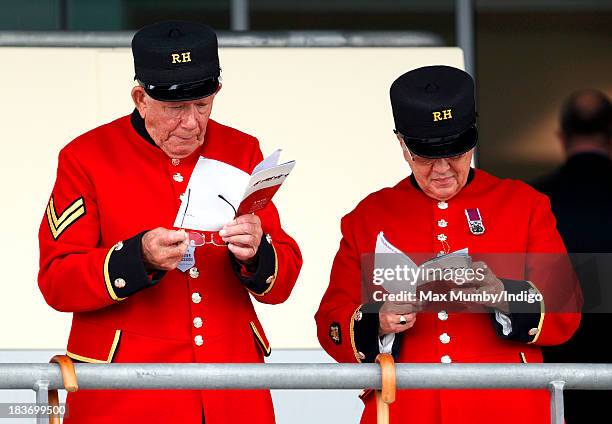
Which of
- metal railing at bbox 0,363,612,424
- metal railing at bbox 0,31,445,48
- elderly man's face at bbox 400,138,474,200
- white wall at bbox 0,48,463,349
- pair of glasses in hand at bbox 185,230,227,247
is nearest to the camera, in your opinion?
metal railing at bbox 0,363,612,424

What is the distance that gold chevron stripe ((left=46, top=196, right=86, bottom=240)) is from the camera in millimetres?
3615

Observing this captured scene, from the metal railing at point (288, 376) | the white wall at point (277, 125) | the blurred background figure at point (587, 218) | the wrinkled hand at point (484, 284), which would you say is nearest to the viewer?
the metal railing at point (288, 376)

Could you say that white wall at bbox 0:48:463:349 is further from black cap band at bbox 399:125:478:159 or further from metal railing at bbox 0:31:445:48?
black cap band at bbox 399:125:478:159

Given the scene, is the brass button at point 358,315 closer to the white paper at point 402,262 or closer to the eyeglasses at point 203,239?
the white paper at point 402,262

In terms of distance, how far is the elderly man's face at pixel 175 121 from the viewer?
3637 millimetres

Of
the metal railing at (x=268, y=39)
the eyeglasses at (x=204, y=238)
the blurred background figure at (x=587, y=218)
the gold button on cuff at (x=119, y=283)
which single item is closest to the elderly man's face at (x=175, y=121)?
the eyeglasses at (x=204, y=238)

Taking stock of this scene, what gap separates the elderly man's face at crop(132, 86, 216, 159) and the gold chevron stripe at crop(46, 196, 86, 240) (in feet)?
0.80

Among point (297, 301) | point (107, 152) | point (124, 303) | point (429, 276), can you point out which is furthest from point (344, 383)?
point (297, 301)

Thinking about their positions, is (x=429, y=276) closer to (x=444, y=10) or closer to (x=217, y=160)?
(x=217, y=160)

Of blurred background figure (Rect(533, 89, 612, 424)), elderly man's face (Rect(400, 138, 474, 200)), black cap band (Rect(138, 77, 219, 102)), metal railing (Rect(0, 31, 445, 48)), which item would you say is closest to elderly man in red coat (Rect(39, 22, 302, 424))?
black cap band (Rect(138, 77, 219, 102))

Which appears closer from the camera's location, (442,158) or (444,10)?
(442,158)

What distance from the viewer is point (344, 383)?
313 cm

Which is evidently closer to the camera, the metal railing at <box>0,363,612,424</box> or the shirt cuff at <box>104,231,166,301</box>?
the metal railing at <box>0,363,612,424</box>

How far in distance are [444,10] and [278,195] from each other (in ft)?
5.62
